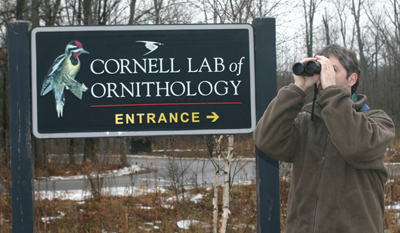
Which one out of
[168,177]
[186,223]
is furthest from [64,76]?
[168,177]

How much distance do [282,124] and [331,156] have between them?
0.91 ft

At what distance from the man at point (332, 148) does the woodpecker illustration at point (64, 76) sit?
1537mm

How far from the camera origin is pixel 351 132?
5.49 ft

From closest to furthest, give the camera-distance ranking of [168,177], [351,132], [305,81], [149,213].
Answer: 1. [351,132]
2. [305,81]
3. [149,213]
4. [168,177]

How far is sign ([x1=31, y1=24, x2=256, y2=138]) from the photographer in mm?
2848

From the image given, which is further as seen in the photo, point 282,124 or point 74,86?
point 74,86

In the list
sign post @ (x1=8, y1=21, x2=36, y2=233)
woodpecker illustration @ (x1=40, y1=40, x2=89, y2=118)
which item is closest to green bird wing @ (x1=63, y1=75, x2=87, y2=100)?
woodpecker illustration @ (x1=40, y1=40, x2=89, y2=118)

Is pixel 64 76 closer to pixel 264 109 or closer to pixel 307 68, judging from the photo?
pixel 264 109

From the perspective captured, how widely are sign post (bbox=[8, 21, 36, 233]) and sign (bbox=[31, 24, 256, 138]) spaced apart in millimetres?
63

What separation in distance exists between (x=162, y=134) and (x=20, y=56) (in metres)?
1.19

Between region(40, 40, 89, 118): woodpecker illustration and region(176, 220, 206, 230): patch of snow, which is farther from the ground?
region(40, 40, 89, 118): woodpecker illustration


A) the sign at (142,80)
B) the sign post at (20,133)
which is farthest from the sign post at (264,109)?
the sign post at (20,133)

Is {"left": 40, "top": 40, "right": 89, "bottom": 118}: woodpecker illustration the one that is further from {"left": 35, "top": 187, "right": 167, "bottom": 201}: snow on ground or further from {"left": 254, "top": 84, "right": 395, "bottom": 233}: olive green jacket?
{"left": 35, "top": 187, "right": 167, "bottom": 201}: snow on ground

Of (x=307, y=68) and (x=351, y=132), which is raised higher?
(x=307, y=68)
